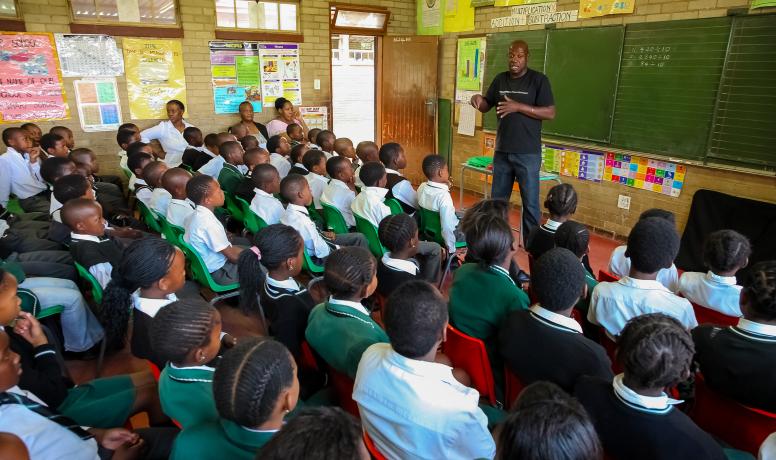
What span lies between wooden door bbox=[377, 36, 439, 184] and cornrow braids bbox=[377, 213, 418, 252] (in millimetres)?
4701

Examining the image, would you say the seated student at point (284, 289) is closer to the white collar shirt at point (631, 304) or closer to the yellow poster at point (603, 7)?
the white collar shirt at point (631, 304)

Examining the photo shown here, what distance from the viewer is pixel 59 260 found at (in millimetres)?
2887

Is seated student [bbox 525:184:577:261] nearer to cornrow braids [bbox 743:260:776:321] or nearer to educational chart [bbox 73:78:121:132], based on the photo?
cornrow braids [bbox 743:260:776:321]

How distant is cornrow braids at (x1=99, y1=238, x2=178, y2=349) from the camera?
6.09ft

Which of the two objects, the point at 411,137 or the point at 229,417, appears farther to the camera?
the point at 411,137

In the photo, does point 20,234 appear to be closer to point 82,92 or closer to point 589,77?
point 82,92

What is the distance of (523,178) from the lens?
3850 millimetres

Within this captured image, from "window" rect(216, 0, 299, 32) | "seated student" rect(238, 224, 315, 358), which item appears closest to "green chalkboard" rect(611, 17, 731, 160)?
"seated student" rect(238, 224, 315, 358)

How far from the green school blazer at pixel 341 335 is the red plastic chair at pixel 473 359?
0.83 feet

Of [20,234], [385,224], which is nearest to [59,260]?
[20,234]

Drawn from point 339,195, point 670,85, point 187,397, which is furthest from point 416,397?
point 670,85

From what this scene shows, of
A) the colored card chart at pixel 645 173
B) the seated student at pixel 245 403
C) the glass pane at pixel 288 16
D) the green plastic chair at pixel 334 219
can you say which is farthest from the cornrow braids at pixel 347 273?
the glass pane at pixel 288 16

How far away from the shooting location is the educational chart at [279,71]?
5.87m

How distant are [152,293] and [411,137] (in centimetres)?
535
